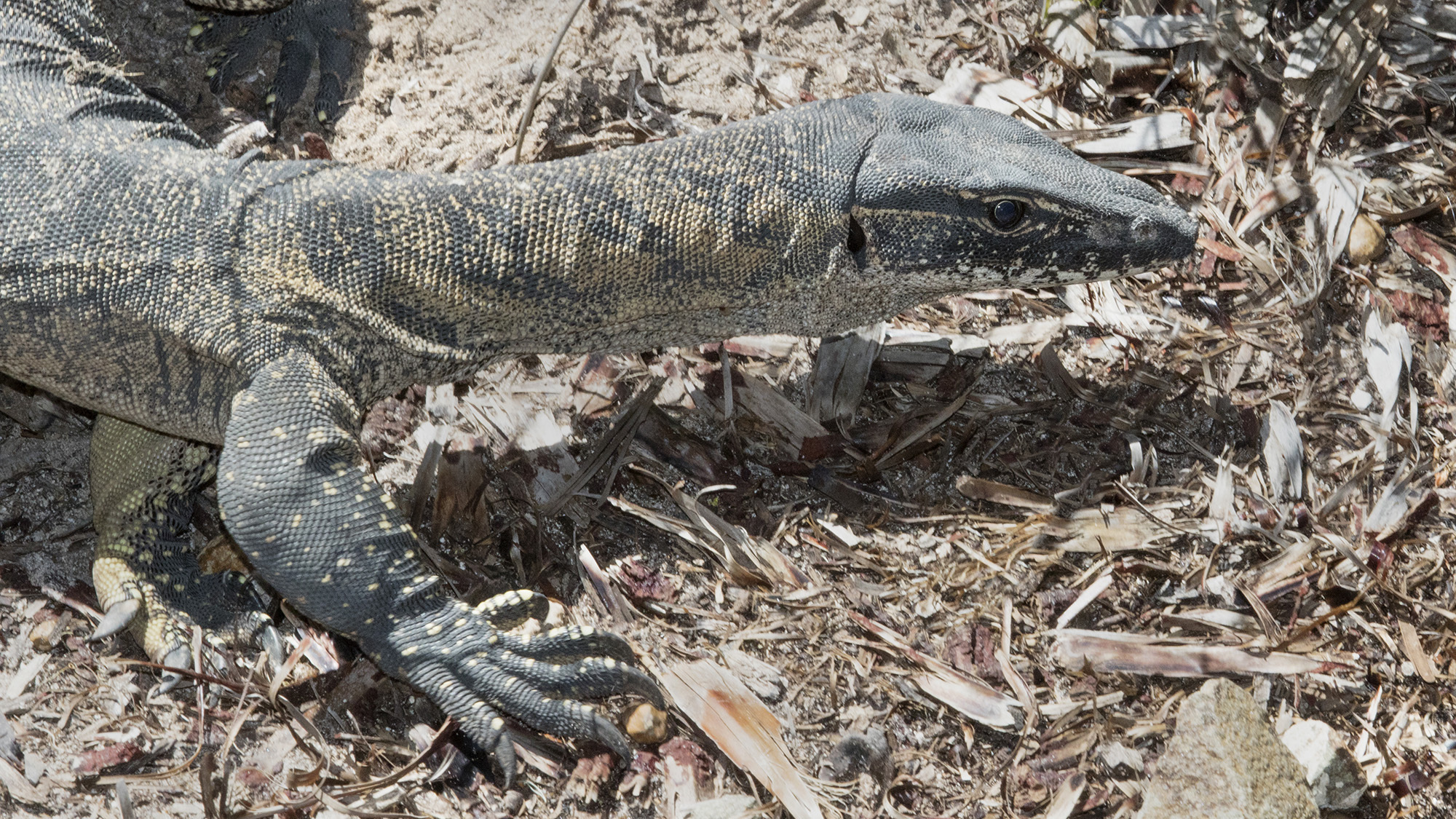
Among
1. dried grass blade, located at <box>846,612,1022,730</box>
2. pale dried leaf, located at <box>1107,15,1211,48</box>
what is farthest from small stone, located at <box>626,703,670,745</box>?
pale dried leaf, located at <box>1107,15,1211,48</box>

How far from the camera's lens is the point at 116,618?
13.1 ft

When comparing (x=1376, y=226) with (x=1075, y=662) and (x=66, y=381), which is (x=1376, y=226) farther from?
(x=66, y=381)

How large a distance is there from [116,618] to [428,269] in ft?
5.21

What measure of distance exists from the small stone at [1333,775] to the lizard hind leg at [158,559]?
3318mm

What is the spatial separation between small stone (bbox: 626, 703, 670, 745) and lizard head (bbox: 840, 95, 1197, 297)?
1.54 metres

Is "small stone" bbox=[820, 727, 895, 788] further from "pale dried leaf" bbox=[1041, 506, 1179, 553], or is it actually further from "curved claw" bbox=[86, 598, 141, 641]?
"curved claw" bbox=[86, 598, 141, 641]

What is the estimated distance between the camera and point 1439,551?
13.7 ft

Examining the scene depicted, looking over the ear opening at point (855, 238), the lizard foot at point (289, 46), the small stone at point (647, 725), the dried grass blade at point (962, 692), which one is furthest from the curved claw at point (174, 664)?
the ear opening at point (855, 238)

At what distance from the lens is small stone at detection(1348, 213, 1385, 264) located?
16.2 ft

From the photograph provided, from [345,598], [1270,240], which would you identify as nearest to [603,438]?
[345,598]

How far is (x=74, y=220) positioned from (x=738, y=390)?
91.8 inches

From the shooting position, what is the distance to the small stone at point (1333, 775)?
3668mm

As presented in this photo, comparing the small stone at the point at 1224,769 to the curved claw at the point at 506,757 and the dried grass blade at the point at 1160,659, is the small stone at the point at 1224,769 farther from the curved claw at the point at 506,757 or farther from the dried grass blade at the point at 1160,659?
the curved claw at the point at 506,757

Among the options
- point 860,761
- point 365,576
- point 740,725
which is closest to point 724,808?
point 740,725
